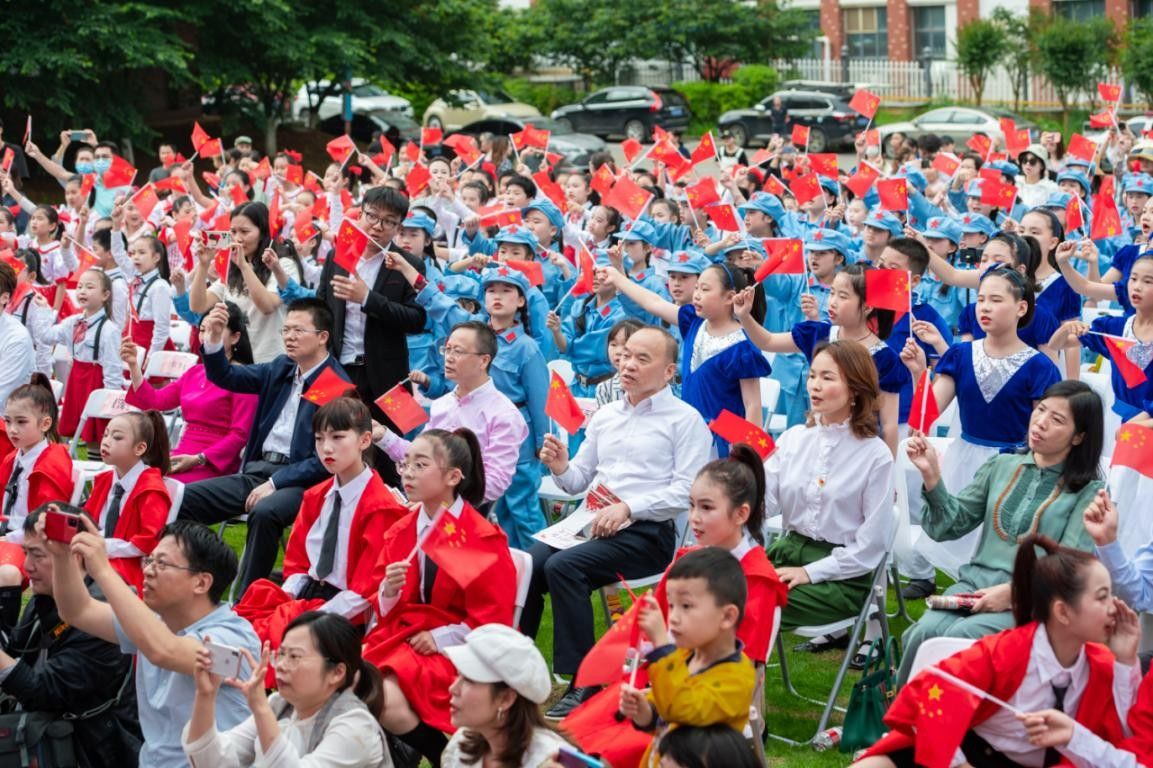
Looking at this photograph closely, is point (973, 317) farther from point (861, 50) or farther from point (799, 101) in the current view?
point (861, 50)

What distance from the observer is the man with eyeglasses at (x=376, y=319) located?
831 cm

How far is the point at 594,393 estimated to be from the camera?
30.7 ft

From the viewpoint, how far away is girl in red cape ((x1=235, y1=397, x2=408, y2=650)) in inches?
239

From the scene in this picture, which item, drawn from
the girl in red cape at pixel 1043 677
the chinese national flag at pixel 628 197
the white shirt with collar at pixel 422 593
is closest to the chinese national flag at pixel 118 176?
the chinese national flag at pixel 628 197

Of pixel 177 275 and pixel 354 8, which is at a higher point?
pixel 354 8

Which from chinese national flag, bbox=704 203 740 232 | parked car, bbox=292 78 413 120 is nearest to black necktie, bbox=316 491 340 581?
chinese national flag, bbox=704 203 740 232

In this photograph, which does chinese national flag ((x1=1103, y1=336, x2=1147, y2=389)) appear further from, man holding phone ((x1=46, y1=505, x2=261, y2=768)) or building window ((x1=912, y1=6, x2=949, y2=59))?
building window ((x1=912, y1=6, x2=949, y2=59))

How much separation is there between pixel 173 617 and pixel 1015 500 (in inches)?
118

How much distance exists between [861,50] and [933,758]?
42.2 m

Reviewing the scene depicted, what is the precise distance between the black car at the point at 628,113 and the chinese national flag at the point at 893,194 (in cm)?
2528

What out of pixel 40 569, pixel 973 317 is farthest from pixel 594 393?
pixel 40 569

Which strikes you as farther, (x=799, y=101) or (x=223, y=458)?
(x=799, y=101)

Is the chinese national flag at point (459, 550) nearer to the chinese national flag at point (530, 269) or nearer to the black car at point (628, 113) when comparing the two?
the chinese national flag at point (530, 269)

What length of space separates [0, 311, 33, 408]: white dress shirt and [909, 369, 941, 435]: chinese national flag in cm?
492
